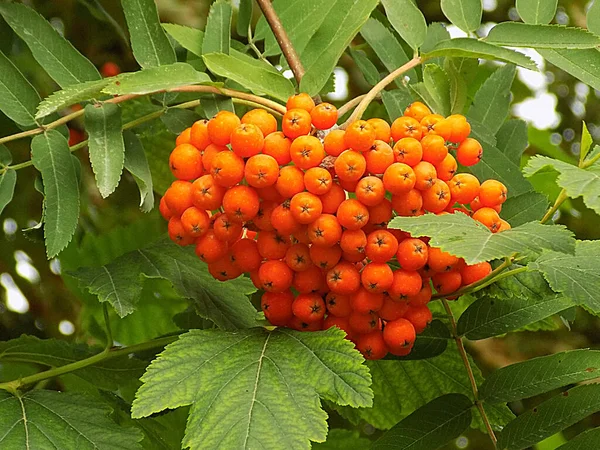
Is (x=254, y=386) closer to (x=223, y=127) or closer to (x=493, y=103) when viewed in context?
(x=223, y=127)

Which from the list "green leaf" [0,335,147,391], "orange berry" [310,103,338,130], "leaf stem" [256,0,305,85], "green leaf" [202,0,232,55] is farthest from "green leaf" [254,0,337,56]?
"green leaf" [0,335,147,391]

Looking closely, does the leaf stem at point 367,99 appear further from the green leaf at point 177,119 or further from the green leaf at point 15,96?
the green leaf at point 15,96

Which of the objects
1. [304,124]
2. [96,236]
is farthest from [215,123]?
[96,236]

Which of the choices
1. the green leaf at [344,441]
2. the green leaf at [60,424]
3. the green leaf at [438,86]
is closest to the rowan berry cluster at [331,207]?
the green leaf at [438,86]

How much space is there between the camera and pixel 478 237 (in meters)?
1.05

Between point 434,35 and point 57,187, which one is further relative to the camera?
point 434,35

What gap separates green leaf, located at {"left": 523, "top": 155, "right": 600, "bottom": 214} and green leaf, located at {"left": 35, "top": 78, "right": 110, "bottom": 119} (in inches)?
24.6

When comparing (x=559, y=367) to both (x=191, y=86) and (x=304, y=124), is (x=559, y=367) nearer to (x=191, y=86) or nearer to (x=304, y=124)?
(x=304, y=124)

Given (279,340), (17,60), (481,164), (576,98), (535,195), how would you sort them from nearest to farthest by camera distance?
(279,340) → (535,195) → (481,164) → (17,60) → (576,98)

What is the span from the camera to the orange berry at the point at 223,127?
1195mm

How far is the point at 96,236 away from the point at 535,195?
1.30 m

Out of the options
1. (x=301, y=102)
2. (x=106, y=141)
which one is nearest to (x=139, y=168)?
(x=106, y=141)

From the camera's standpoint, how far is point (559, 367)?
1.33m

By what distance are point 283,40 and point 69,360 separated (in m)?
0.75
